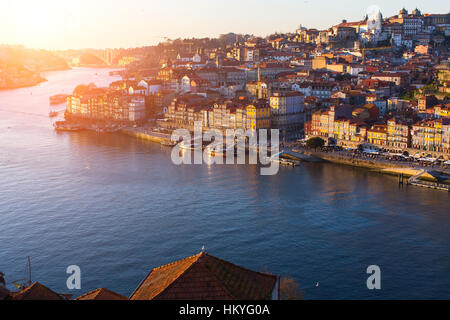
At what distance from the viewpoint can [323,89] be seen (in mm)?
22641

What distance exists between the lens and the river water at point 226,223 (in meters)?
7.66

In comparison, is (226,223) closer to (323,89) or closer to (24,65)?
(323,89)

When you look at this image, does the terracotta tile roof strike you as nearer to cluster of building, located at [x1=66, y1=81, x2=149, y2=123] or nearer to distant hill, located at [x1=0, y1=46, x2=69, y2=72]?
cluster of building, located at [x1=66, y1=81, x2=149, y2=123]

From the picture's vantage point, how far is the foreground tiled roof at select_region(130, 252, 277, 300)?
3.88 metres

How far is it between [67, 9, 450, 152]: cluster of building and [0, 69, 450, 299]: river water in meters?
2.78

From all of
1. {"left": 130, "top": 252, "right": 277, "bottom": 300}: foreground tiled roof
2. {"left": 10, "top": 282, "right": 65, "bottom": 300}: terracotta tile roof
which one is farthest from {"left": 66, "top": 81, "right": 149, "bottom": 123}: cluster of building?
{"left": 130, "top": 252, "right": 277, "bottom": 300}: foreground tiled roof

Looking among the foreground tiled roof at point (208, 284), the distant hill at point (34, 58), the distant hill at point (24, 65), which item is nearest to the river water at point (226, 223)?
the foreground tiled roof at point (208, 284)

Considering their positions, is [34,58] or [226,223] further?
[34,58]

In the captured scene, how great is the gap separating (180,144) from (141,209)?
810 centimetres

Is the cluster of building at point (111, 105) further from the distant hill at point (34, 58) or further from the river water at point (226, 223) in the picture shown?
the distant hill at point (34, 58)

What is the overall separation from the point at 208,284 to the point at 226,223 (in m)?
5.97

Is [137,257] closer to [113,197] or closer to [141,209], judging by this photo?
[141,209]

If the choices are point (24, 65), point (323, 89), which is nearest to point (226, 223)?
point (323, 89)
